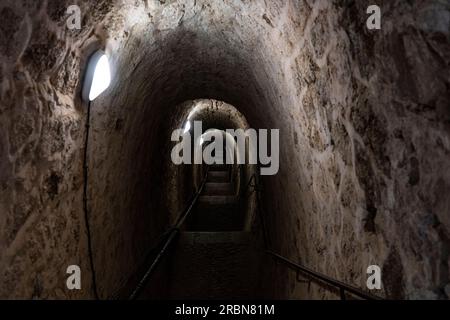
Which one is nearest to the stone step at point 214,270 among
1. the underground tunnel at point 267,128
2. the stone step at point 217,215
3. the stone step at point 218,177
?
the underground tunnel at point 267,128

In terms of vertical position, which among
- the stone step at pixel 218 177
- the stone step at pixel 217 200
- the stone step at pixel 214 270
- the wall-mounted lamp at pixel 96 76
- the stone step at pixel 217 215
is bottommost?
the stone step at pixel 214 270

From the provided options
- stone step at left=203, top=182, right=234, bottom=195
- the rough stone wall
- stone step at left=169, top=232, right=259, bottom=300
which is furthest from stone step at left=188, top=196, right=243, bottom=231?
the rough stone wall

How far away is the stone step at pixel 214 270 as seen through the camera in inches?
268

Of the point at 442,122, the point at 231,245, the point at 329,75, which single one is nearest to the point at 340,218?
the point at 329,75

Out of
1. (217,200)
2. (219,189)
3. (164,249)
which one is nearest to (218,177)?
(219,189)

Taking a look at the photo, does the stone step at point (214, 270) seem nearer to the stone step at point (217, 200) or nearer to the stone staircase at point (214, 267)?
the stone staircase at point (214, 267)

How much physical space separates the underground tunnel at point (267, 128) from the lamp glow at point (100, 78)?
0.07m

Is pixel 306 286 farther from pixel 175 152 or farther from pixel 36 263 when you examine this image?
pixel 175 152

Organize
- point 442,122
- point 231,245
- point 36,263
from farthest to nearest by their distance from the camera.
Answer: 1. point 231,245
2. point 36,263
3. point 442,122

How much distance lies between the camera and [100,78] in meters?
2.67

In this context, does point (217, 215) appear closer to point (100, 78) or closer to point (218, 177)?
point (218, 177)

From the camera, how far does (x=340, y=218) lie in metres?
2.38

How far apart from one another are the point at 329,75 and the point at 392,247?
1075 millimetres
